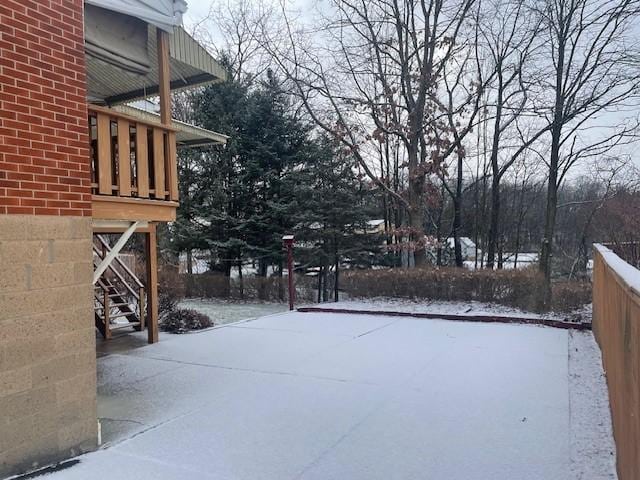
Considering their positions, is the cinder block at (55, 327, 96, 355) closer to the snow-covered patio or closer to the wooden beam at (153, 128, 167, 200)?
the snow-covered patio

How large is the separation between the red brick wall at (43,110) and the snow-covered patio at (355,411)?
1855mm

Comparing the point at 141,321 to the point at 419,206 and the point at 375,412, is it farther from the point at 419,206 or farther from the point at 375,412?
the point at 419,206

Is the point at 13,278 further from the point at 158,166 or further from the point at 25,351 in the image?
the point at 158,166

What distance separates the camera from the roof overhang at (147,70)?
5.25 meters

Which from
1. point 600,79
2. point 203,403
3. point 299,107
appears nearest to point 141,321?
point 203,403

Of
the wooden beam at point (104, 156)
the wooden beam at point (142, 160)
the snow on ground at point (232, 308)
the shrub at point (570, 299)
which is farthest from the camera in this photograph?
the snow on ground at point (232, 308)

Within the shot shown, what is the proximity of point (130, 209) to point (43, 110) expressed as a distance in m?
1.55

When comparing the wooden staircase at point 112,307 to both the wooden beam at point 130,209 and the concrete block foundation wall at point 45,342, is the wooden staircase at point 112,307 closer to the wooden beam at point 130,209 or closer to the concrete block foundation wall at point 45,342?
the wooden beam at point 130,209

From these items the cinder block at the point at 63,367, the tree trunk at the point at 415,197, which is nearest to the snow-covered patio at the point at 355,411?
the cinder block at the point at 63,367

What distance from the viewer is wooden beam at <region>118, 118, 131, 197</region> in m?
4.72

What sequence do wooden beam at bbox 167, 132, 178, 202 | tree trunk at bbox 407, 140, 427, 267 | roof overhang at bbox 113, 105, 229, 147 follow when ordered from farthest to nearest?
tree trunk at bbox 407, 140, 427, 267 → roof overhang at bbox 113, 105, 229, 147 → wooden beam at bbox 167, 132, 178, 202

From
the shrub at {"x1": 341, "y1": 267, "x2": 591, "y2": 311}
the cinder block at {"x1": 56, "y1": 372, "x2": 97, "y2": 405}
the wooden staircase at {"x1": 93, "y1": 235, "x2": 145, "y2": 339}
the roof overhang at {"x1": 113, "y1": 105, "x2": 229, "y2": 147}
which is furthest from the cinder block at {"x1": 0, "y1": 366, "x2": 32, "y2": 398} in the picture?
the shrub at {"x1": 341, "y1": 267, "x2": 591, "y2": 311}

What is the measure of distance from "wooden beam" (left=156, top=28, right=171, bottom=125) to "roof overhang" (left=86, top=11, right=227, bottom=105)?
119 millimetres

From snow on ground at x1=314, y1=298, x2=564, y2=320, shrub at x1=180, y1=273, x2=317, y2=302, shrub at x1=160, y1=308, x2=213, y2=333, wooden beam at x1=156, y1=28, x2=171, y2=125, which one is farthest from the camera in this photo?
shrub at x1=180, y1=273, x2=317, y2=302
